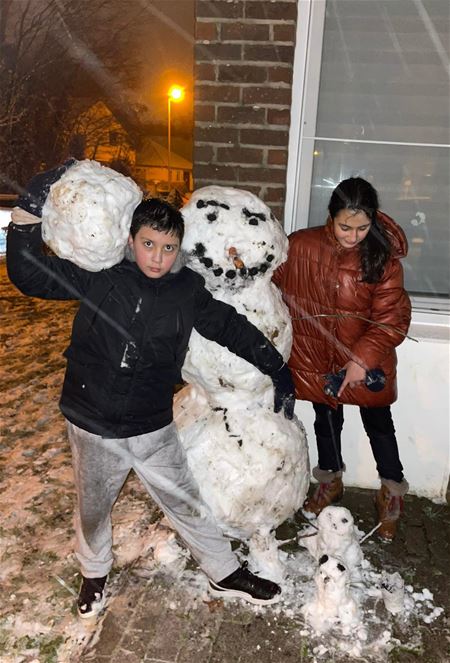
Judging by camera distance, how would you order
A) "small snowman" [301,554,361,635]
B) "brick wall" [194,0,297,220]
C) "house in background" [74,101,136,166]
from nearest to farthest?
"small snowman" [301,554,361,635] < "brick wall" [194,0,297,220] < "house in background" [74,101,136,166]

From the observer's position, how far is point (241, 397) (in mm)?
2809

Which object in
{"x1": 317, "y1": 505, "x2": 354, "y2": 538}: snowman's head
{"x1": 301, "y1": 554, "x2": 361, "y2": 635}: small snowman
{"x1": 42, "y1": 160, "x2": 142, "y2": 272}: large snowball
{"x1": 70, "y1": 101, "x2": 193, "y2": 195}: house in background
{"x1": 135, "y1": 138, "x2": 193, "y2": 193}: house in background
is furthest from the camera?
{"x1": 135, "y1": 138, "x2": 193, "y2": 193}: house in background

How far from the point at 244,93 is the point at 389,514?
252cm

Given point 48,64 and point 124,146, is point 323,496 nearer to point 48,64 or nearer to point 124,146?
point 48,64

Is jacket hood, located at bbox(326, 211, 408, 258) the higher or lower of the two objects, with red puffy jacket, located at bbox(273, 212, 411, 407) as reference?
higher

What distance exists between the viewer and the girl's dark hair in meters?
2.75

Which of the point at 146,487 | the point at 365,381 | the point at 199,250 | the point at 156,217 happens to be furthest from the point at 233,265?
the point at 146,487

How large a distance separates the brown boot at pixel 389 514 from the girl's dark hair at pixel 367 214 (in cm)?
129

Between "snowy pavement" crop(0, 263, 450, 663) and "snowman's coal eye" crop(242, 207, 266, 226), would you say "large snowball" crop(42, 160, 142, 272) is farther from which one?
"snowy pavement" crop(0, 263, 450, 663)

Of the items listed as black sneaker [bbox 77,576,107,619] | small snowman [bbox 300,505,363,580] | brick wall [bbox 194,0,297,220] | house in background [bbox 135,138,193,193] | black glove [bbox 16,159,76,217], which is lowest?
house in background [bbox 135,138,193,193]

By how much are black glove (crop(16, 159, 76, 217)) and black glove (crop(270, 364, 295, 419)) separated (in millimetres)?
1260

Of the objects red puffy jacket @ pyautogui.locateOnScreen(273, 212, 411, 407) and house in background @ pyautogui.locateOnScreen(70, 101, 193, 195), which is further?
house in background @ pyautogui.locateOnScreen(70, 101, 193, 195)

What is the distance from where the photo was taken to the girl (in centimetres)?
285

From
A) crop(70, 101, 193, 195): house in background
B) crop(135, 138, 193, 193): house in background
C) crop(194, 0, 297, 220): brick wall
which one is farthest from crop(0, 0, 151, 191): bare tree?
crop(194, 0, 297, 220): brick wall
